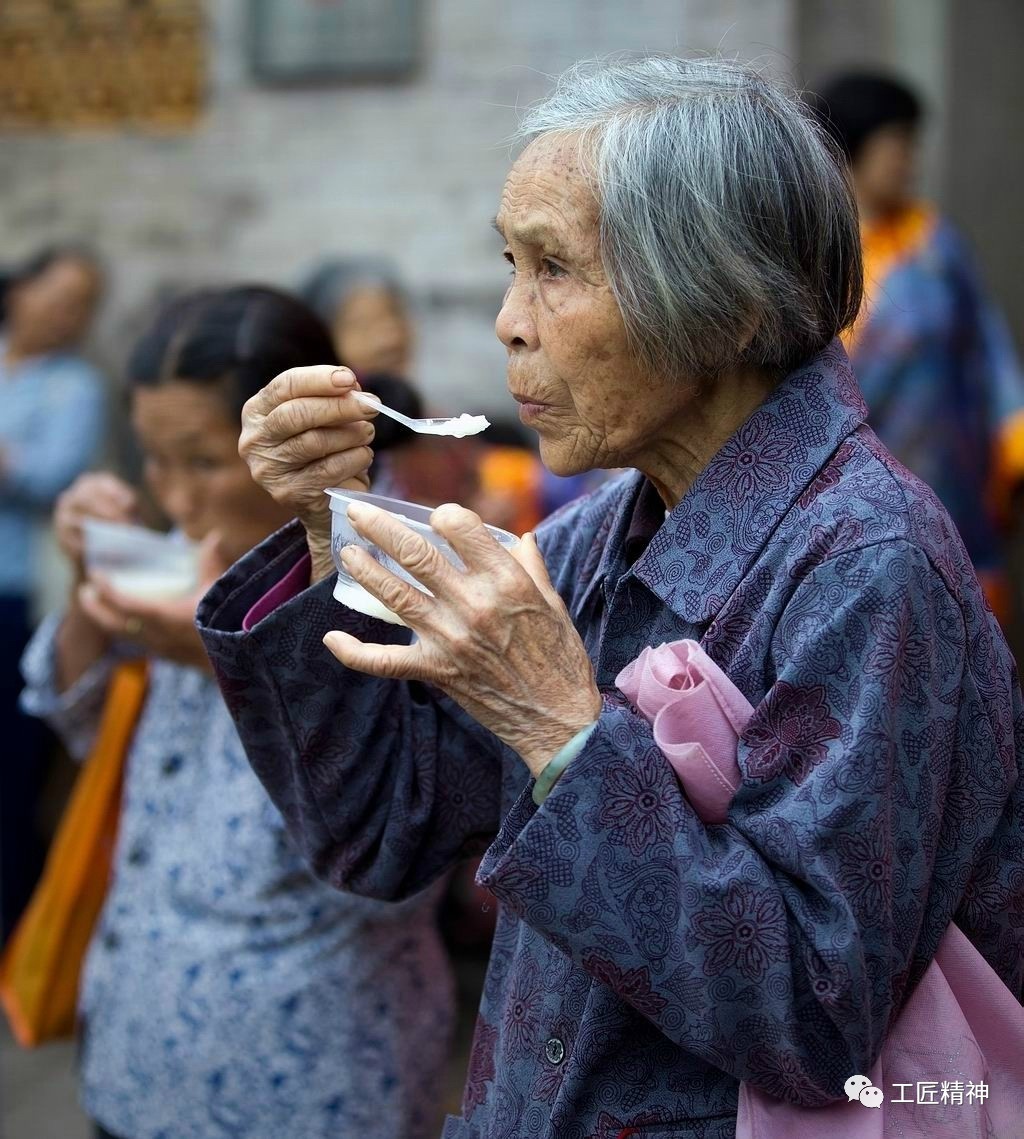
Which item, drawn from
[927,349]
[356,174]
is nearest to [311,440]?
[927,349]

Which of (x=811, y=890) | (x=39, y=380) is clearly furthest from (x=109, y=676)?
(x=39, y=380)

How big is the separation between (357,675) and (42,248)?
4.93 metres

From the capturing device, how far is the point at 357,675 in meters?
1.83

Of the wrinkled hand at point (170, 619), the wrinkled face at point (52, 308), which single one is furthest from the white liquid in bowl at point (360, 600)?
the wrinkled face at point (52, 308)

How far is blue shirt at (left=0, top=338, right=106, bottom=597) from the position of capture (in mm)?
4762

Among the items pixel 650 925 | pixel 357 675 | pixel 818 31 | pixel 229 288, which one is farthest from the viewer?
pixel 818 31

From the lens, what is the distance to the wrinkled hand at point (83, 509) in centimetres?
290

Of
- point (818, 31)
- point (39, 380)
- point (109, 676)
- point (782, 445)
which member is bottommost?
point (39, 380)

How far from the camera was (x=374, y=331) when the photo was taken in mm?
4480

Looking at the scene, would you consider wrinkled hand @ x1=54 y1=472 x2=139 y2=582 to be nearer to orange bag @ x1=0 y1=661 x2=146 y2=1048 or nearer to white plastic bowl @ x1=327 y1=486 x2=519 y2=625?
orange bag @ x1=0 y1=661 x2=146 y2=1048

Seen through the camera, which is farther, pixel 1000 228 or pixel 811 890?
pixel 1000 228

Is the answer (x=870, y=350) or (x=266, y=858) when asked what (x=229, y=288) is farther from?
(x=870, y=350)

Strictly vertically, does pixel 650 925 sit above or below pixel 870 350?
above

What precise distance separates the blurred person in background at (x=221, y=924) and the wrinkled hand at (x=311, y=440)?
2.13 feet
